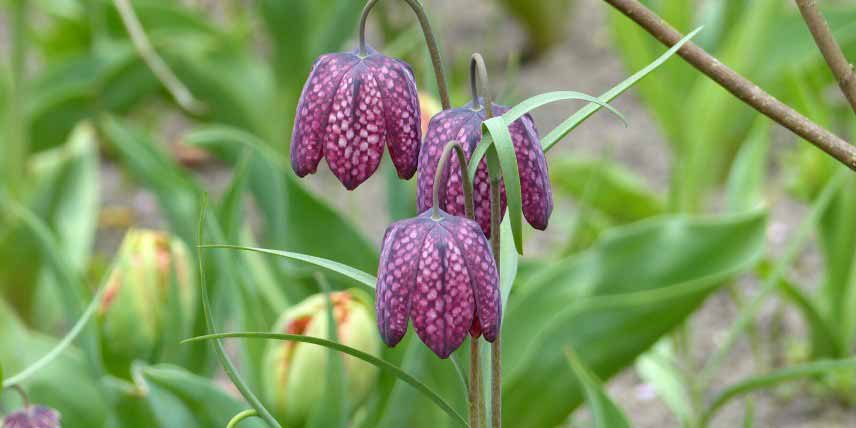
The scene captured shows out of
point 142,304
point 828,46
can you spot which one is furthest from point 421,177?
point 142,304

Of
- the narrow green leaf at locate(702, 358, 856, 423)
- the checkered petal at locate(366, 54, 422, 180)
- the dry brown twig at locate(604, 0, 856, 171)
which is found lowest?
the narrow green leaf at locate(702, 358, 856, 423)

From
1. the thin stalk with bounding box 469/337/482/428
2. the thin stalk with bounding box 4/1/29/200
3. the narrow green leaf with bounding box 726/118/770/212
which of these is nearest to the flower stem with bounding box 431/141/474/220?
the thin stalk with bounding box 469/337/482/428

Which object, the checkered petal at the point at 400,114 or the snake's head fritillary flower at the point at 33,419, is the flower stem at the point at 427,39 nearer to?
the checkered petal at the point at 400,114

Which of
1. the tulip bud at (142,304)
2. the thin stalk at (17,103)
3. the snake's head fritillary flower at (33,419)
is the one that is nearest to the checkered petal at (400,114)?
the snake's head fritillary flower at (33,419)

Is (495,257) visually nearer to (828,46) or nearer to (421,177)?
(421,177)

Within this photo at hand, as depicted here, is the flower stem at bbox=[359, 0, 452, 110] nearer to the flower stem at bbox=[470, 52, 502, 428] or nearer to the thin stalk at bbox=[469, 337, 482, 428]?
the flower stem at bbox=[470, 52, 502, 428]

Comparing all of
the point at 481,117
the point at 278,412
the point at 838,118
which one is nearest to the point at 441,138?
the point at 481,117

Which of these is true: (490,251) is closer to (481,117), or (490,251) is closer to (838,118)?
(481,117)
